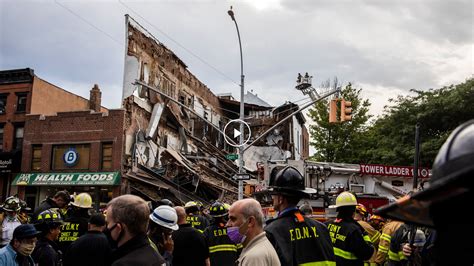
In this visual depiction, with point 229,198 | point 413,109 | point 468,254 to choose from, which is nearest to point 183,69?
point 229,198

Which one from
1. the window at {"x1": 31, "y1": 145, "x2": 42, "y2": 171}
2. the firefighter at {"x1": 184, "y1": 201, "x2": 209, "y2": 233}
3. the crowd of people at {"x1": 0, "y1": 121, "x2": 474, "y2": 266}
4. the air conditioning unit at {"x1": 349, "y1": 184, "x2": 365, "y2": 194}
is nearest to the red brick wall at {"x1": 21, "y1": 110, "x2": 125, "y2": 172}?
the window at {"x1": 31, "y1": 145, "x2": 42, "y2": 171}

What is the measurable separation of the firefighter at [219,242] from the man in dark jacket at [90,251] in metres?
3.16

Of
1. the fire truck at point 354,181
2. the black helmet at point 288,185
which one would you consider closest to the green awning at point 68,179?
the fire truck at point 354,181

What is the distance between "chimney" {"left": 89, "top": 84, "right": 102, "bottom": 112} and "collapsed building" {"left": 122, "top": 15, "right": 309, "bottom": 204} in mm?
4938

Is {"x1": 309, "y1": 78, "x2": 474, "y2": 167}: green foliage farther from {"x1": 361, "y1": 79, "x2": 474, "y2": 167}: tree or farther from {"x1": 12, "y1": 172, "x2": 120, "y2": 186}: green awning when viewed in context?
{"x1": 12, "y1": 172, "x2": 120, "y2": 186}: green awning

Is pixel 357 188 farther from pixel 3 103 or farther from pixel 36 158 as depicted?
pixel 3 103

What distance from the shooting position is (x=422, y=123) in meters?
31.0

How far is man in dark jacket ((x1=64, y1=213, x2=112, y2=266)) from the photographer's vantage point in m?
4.67

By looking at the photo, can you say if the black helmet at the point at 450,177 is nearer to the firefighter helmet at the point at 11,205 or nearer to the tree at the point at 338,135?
the firefighter helmet at the point at 11,205

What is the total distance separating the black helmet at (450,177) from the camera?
1.27 meters

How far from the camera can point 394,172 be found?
703 inches

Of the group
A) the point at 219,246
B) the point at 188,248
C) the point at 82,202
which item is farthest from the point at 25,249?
the point at 219,246

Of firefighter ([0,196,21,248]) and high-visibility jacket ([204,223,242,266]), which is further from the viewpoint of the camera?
firefighter ([0,196,21,248])

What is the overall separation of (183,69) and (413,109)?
725 inches
